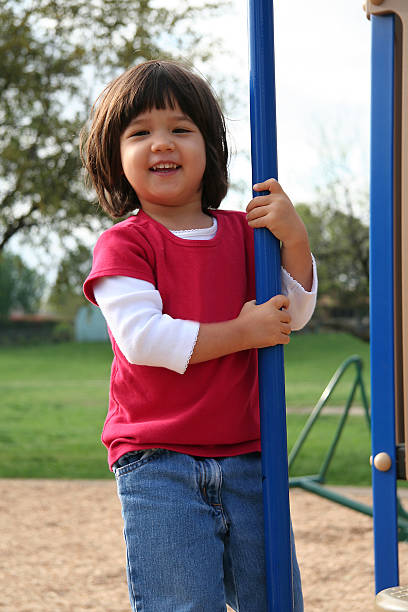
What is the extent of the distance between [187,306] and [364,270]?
12.5m

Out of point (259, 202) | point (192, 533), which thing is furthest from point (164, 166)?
point (192, 533)

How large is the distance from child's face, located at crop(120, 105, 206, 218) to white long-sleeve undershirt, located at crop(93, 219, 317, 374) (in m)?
0.24

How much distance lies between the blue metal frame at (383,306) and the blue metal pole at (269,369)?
→ 0.20m

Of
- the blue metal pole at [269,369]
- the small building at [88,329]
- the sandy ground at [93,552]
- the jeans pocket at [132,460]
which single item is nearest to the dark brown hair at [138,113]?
the blue metal pole at [269,369]

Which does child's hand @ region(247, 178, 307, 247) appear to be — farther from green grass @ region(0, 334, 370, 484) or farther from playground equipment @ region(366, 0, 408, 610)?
green grass @ region(0, 334, 370, 484)

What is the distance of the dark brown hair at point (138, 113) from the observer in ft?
6.00

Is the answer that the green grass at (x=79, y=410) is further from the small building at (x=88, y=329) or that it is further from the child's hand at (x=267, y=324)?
the small building at (x=88, y=329)

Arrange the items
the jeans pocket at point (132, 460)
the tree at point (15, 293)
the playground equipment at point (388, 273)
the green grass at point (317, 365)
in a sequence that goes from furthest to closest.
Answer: the tree at point (15, 293), the green grass at point (317, 365), the jeans pocket at point (132, 460), the playground equipment at point (388, 273)

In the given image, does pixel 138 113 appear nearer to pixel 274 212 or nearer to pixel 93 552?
pixel 274 212

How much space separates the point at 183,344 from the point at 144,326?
9 cm

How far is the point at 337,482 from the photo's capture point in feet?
26.0

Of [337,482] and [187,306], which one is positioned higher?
[187,306]

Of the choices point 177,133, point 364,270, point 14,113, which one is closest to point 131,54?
point 14,113

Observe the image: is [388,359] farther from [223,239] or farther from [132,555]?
[132,555]
